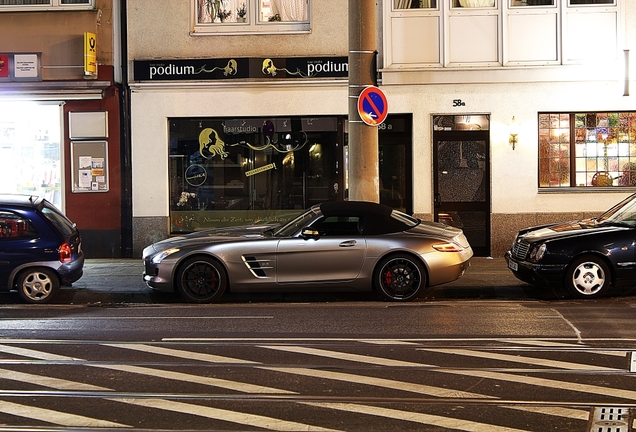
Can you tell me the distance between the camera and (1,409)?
21.5 ft

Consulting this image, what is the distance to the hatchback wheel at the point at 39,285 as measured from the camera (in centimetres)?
1248

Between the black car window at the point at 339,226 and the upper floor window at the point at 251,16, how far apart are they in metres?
6.69

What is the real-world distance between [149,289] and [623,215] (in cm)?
742

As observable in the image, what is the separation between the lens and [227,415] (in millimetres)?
6324

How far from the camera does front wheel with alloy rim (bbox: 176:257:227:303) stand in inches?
479

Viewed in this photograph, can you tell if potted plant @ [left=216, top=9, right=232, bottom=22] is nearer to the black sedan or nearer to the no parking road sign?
the no parking road sign

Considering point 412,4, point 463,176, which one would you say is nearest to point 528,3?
point 412,4

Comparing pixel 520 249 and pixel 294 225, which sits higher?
pixel 294 225

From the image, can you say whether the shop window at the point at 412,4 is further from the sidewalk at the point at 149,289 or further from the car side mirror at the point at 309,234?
the car side mirror at the point at 309,234

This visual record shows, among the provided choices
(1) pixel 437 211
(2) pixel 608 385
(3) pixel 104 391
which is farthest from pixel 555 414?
(1) pixel 437 211

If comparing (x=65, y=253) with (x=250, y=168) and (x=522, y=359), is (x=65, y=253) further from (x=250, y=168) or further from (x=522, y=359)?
(x=522, y=359)

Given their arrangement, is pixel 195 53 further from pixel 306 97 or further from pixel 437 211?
pixel 437 211

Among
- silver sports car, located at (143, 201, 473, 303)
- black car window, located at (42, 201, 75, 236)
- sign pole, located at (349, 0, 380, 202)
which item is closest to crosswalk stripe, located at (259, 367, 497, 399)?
silver sports car, located at (143, 201, 473, 303)

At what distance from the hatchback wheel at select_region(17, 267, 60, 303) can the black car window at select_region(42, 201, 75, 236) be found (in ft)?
2.20
